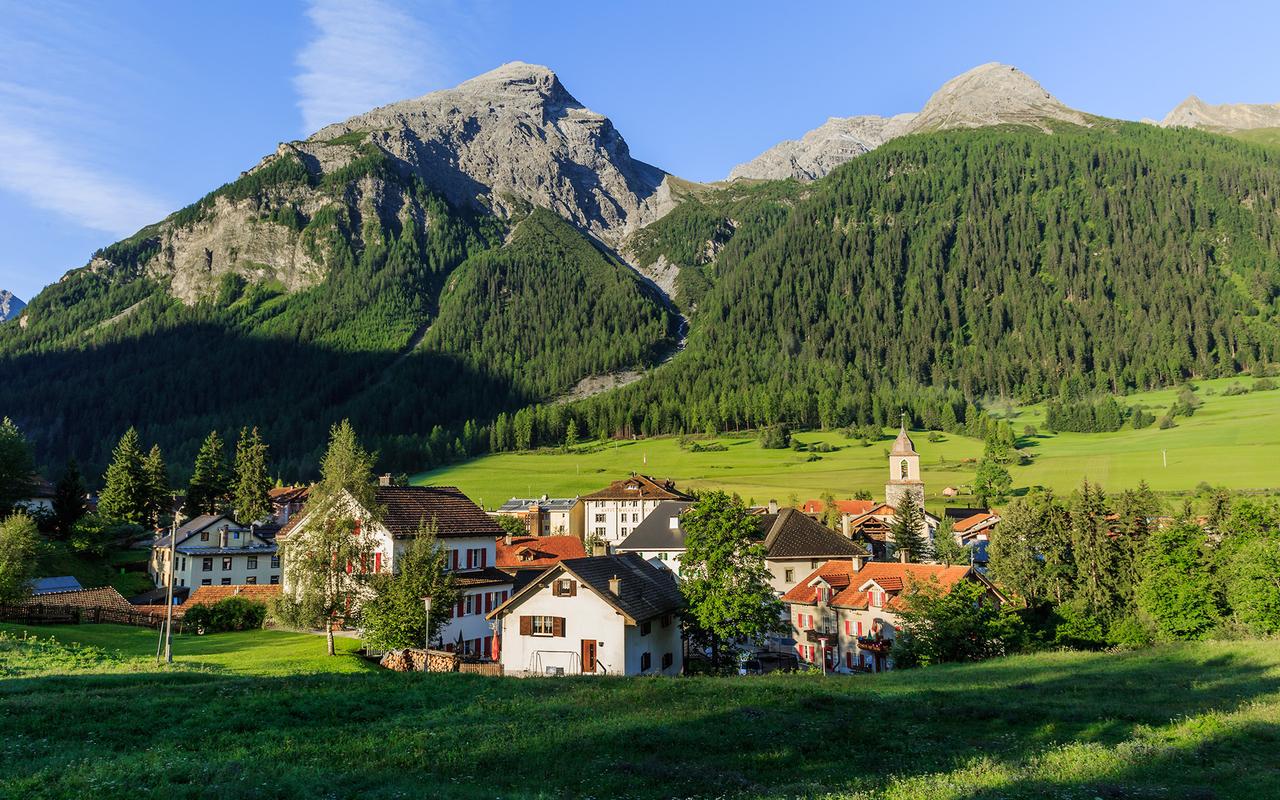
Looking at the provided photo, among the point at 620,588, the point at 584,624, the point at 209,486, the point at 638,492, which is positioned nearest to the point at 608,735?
the point at 584,624

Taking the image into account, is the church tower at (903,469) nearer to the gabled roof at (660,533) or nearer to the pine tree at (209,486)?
the gabled roof at (660,533)

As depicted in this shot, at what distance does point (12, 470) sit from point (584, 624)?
7338cm

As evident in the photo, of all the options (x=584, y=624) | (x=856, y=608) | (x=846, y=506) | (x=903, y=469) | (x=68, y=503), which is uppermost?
(x=903, y=469)

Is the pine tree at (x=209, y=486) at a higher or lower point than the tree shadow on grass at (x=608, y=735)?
higher

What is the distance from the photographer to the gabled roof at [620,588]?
46.4 m

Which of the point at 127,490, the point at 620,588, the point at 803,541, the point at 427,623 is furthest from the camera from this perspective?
the point at 127,490

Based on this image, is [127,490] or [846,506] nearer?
[127,490]

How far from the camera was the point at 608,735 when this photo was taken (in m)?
22.7

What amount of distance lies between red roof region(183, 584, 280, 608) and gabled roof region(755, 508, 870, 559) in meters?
47.6

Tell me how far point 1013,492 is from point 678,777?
137713 mm

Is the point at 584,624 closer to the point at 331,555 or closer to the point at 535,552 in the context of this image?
the point at 331,555

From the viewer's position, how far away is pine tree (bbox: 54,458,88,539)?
8762 centimetres

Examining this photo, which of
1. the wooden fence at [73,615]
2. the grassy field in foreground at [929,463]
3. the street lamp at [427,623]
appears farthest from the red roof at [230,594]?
the grassy field in foreground at [929,463]

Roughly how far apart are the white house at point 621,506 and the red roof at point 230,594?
212 ft
